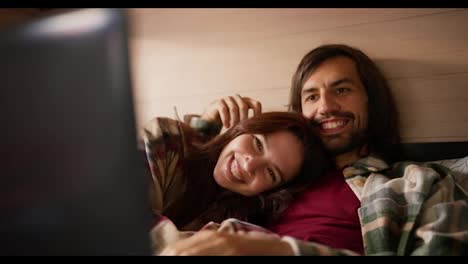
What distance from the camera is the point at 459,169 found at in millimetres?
832

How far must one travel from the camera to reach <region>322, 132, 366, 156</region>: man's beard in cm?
93

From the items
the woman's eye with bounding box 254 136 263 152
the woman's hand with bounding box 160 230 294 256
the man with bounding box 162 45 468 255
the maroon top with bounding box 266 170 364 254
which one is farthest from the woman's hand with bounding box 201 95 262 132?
the woman's hand with bounding box 160 230 294 256

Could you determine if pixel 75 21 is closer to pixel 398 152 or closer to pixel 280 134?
pixel 280 134

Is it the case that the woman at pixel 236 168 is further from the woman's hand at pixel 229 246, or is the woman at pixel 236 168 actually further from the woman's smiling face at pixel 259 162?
the woman's hand at pixel 229 246

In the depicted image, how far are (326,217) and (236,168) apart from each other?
24cm

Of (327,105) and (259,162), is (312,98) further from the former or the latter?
(259,162)

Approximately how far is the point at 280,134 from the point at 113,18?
2.14ft

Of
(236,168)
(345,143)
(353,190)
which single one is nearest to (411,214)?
(353,190)

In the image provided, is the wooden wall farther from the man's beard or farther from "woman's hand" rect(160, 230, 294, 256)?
"woman's hand" rect(160, 230, 294, 256)

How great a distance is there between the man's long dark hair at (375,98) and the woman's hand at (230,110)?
0.16 m

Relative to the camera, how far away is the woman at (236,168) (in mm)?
838

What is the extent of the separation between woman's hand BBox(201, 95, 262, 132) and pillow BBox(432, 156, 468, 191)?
513 millimetres
